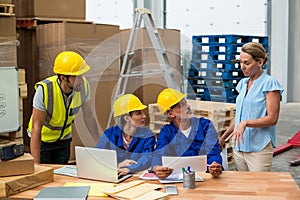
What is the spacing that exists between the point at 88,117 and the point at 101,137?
409mm

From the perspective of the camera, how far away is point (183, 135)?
3209 mm

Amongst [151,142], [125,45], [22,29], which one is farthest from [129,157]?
[22,29]

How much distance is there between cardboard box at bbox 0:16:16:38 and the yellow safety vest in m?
0.94

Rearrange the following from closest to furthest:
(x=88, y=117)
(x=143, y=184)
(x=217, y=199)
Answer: (x=217, y=199), (x=143, y=184), (x=88, y=117)

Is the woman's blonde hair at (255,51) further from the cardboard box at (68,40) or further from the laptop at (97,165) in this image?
the cardboard box at (68,40)

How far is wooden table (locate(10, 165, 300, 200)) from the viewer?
8.68 feet

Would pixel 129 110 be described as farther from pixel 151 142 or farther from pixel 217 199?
pixel 217 199

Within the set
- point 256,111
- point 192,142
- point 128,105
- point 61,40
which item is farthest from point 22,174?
point 61,40

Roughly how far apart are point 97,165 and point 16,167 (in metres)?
0.50

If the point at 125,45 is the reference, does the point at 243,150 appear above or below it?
below

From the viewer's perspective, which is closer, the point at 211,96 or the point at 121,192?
the point at 121,192

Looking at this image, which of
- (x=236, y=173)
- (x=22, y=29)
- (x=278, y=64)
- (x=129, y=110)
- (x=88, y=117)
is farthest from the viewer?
(x=278, y=64)

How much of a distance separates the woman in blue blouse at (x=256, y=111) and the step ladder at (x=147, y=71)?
0.55 m

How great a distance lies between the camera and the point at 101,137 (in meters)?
3.40
